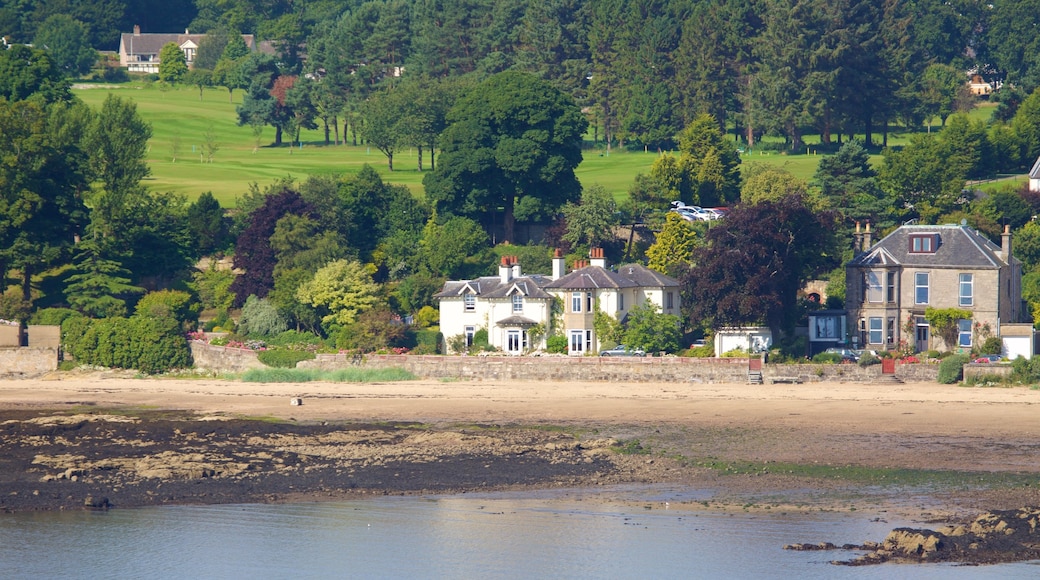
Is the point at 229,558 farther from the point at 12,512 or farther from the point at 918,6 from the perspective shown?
the point at 918,6

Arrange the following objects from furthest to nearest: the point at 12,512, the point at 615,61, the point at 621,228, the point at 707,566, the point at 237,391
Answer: the point at 615,61 → the point at 621,228 → the point at 237,391 → the point at 12,512 → the point at 707,566

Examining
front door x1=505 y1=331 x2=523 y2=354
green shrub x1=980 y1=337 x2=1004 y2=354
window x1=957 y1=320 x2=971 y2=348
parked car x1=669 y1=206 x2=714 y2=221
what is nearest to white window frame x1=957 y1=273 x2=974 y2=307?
window x1=957 y1=320 x2=971 y2=348

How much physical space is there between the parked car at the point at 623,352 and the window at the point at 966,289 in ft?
39.5

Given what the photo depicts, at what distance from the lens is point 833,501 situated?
129ft

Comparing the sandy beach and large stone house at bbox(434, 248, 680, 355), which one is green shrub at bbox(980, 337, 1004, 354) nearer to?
the sandy beach

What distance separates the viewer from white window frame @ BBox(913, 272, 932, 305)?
63.0 m

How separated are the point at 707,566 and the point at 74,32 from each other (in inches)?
5268

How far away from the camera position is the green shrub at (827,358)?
196 ft

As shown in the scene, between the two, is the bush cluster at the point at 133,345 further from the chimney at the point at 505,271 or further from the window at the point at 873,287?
the window at the point at 873,287

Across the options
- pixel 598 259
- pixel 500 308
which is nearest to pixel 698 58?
pixel 598 259

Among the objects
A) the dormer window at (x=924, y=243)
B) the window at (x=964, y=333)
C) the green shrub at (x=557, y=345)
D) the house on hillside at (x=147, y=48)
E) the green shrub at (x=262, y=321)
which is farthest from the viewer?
the house on hillside at (x=147, y=48)

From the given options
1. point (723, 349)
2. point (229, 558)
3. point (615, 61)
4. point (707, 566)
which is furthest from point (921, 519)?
point (615, 61)

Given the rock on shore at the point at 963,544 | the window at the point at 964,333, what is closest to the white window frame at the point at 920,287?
the window at the point at 964,333

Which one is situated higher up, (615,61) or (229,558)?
(615,61)
